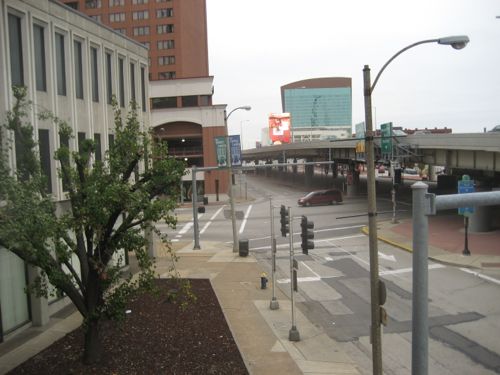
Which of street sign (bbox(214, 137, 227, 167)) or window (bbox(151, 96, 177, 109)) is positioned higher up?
window (bbox(151, 96, 177, 109))

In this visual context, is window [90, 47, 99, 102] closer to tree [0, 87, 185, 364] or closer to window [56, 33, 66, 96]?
window [56, 33, 66, 96]

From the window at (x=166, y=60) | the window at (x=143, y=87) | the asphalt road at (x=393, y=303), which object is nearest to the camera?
the asphalt road at (x=393, y=303)

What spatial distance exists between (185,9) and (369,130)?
90.4 meters

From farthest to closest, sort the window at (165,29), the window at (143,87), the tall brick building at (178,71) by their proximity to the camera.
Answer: the window at (165,29), the tall brick building at (178,71), the window at (143,87)

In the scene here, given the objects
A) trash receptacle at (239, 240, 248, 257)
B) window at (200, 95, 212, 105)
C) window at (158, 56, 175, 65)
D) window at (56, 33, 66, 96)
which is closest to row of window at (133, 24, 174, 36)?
window at (158, 56, 175, 65)

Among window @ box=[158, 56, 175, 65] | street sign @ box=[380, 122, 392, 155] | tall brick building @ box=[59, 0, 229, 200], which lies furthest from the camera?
window @ box=[158, 56, 175, 65]

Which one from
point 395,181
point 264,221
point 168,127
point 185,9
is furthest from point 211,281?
point 185,9

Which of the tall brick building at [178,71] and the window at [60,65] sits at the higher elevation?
the tall brick building at [178,71]

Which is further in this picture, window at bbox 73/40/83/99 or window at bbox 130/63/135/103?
window at bbox 130/63/135/103

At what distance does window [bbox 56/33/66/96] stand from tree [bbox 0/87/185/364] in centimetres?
669

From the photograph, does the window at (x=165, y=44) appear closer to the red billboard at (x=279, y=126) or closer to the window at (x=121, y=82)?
the red billboard at (x=279, y=126)

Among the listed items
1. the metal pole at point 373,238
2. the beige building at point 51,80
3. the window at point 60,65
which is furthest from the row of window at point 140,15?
the metal pole at point 373,238

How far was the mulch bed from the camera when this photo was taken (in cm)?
1098

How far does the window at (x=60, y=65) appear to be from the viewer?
16703 millimetres
